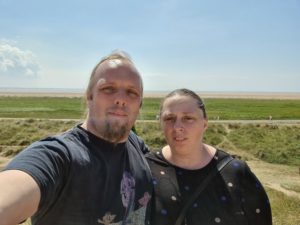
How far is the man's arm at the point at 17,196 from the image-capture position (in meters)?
1.38

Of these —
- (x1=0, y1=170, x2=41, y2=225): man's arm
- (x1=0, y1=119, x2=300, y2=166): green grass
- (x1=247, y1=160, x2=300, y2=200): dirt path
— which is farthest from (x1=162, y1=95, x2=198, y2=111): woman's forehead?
(x1=0, y1=119, x2=300, y2=166): green grass

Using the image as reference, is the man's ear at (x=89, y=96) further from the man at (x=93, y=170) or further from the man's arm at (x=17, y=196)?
the man's arm at (x=17, y=196)

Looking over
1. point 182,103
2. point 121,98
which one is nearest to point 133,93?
point 121,98

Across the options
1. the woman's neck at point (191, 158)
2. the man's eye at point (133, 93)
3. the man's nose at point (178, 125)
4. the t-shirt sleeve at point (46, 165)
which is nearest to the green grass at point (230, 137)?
the woman's neck at point (191, 158)

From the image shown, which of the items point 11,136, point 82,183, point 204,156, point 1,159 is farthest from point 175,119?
point 11,136

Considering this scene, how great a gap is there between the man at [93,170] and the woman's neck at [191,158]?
13.3 inches

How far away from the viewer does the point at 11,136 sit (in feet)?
84.5

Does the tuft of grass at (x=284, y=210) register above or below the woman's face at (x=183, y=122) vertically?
below

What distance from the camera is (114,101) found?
83.8 inches

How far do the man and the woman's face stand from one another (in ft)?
1.08

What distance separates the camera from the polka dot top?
245 centimetres

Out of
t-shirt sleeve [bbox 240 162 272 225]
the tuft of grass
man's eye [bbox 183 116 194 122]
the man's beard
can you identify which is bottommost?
the tuft of grass

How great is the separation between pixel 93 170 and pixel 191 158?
0.97 metres

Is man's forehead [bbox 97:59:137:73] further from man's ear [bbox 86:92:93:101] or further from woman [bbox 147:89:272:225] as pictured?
woman [bbox 147:89:272:225]
